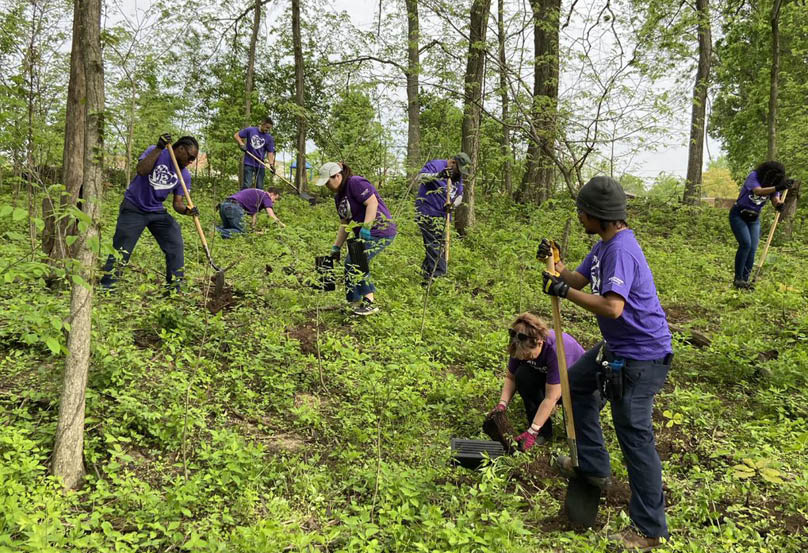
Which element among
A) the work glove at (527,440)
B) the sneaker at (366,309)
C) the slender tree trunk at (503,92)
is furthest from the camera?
the slender tree trunk at (503,92)

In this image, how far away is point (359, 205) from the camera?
539cm

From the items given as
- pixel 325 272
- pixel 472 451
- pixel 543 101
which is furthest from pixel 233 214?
pixel 472 451

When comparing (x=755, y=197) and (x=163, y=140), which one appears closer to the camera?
(x=163, y=140)

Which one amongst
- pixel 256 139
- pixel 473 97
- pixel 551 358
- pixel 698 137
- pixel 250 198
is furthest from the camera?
pixel 698 137

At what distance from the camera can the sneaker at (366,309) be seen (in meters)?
5.48

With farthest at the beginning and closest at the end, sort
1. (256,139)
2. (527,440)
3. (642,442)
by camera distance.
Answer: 1. (256,139)
2. (527,440)
3. (642,442)

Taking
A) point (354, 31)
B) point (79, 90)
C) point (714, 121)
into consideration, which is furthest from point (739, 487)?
point (714, 121)

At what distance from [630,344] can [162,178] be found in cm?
461

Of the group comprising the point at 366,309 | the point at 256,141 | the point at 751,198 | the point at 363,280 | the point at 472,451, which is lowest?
the point at 472,451

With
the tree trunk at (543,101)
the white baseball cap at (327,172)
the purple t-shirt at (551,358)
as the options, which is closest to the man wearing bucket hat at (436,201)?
the tree trunk at (543,101)

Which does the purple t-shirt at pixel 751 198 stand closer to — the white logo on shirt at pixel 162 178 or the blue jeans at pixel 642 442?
the blue jeans at pixel 642 442

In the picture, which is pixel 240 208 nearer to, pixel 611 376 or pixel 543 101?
pixel 543 101

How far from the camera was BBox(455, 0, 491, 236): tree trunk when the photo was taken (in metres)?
7.61

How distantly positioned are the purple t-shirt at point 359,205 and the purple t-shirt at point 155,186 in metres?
1.72
